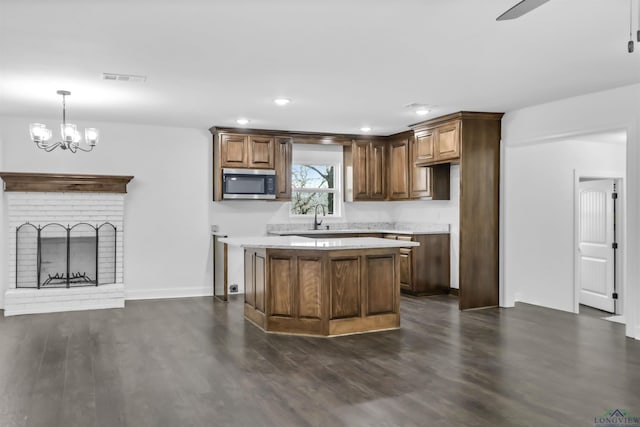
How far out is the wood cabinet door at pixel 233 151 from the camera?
23.2 feet

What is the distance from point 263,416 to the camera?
2977 millimetres

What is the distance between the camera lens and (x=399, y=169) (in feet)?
25.7

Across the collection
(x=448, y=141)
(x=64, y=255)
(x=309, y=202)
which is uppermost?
(x=448, y=141)

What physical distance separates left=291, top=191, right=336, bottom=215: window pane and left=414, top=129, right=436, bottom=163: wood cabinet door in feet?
5.87

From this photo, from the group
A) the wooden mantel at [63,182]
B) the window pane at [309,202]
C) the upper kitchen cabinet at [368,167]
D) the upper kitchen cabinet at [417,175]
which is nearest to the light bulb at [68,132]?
the wooden mantel at [63,182]

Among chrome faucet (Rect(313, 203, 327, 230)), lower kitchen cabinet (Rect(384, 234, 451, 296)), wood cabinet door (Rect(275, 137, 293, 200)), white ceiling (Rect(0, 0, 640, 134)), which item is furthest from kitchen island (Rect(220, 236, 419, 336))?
chrome faucet (Rect(313, 203, 327, 230))

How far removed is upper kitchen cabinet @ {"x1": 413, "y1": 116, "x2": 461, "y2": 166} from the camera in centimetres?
625

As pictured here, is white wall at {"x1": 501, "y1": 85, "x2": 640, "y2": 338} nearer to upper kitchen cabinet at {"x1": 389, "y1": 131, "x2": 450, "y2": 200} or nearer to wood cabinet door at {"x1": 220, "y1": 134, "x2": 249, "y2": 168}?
upper kitchen cabinet at {"x1": 389, "y1": 131, "x2": 450, "y2": 200}

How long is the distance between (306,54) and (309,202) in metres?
4.46

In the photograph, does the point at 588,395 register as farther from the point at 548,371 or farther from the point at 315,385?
the point at 315,385

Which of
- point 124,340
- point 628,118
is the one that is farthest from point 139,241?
point 628,118

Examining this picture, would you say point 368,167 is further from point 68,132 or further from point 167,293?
point 68,132

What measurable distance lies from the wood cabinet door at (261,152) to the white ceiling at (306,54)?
128 centimetres

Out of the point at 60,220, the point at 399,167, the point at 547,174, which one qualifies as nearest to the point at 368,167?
the point at 399,167
